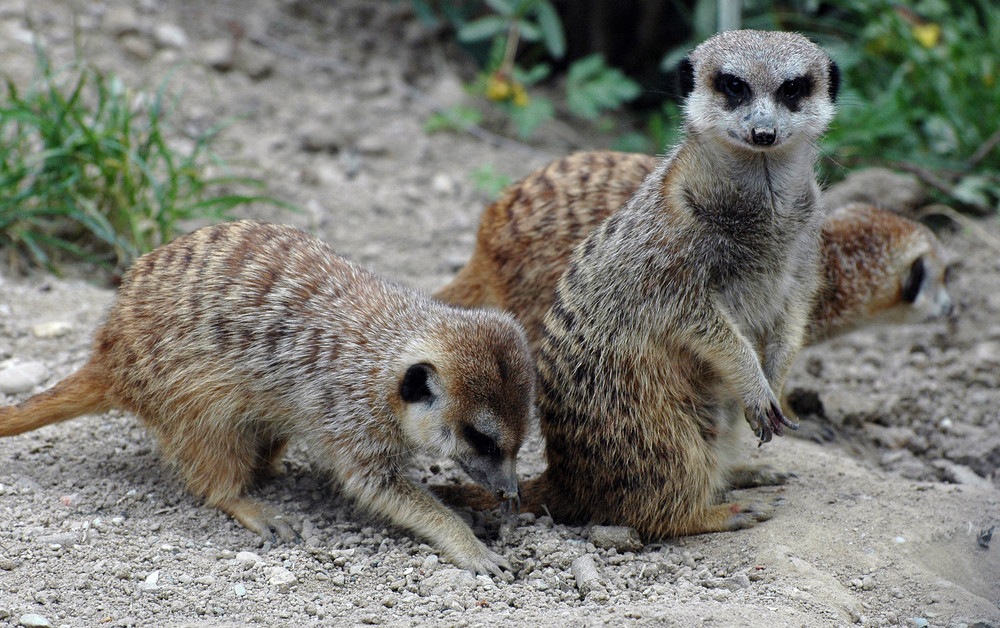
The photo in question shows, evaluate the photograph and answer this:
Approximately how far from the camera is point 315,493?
3.27 metres

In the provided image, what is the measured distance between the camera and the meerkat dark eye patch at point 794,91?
266 centimetres

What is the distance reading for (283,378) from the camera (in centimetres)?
306

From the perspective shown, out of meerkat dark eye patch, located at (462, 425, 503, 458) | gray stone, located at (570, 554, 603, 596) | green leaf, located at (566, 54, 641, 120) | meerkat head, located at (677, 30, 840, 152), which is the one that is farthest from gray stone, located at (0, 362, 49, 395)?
green leaf, located at (566, 54, 641, 120)

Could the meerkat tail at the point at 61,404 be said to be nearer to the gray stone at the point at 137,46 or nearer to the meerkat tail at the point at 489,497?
the meerkat tail at the point at 489,497

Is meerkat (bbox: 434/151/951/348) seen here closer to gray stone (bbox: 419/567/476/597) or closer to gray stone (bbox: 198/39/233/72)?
gray stone (bbox: 419/567/476/597)

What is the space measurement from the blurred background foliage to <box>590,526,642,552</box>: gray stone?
2.80m

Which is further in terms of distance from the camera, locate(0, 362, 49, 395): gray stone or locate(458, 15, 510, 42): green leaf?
locate(458, 15, 510, 42): green leaf

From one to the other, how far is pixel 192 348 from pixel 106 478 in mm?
542

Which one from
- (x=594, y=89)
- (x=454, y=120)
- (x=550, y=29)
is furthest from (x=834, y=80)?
(x=454, y=120)

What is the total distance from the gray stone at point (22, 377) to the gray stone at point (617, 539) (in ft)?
6.91

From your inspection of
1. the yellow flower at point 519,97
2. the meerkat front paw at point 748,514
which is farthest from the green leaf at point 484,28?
the meerkat front paw at point 748,514

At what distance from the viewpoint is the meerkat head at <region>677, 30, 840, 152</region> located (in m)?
2.60

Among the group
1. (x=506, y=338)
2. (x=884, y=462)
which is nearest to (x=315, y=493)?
(x=506, y=338)

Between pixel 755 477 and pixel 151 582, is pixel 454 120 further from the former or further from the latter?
pixel 151 582
